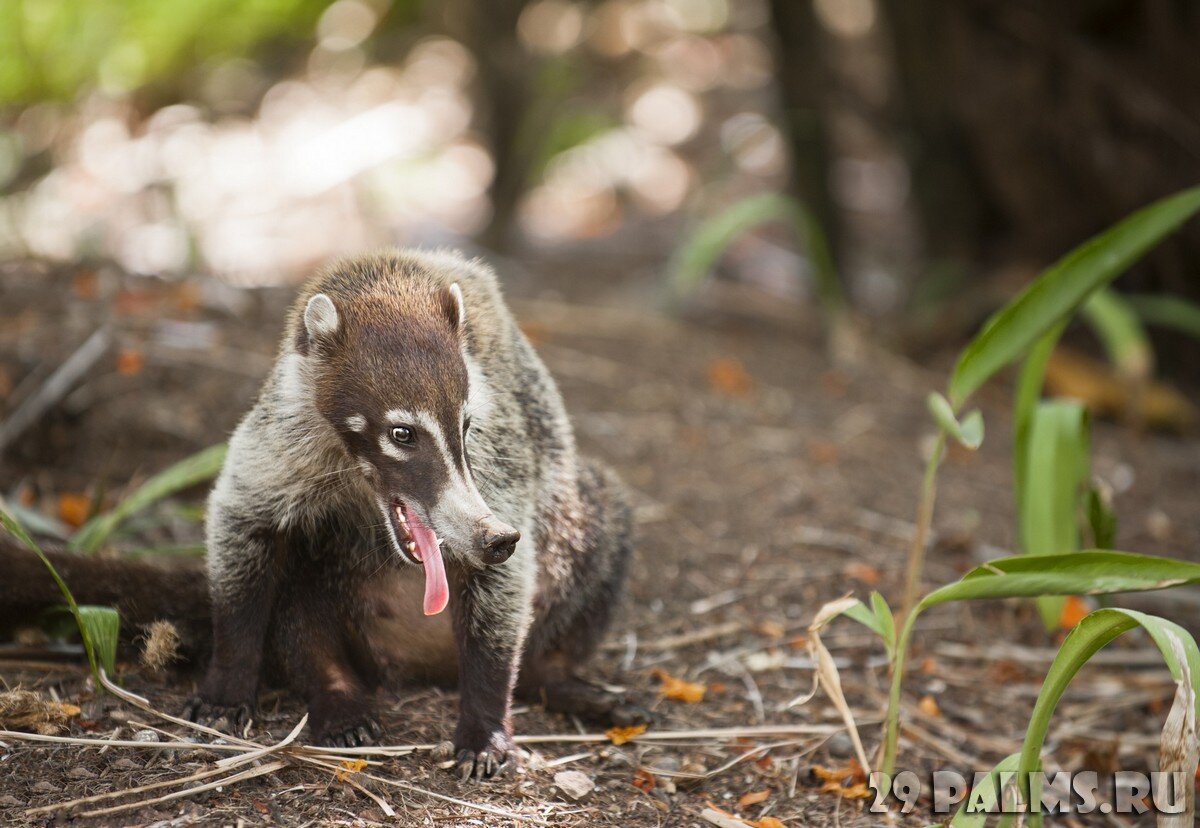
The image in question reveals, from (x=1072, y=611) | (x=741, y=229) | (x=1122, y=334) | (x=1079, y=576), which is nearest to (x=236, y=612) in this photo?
(x=1079, y=576)

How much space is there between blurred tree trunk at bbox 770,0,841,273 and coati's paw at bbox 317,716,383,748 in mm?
5452

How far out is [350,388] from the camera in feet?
10.1

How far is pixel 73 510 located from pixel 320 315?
212 centimetres

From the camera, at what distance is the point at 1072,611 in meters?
4.70

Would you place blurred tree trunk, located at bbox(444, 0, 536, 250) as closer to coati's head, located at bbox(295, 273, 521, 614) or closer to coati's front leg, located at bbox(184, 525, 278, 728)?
coati's head, located at bbox(295, 273, 521, 614)

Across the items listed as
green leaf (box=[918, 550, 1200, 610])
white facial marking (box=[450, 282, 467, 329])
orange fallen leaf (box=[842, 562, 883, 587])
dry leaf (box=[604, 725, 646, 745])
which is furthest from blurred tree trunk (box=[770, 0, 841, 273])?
green leaf (box=[918, 550, 1200, 610])

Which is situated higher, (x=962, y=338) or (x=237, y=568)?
(x=962, y=338)

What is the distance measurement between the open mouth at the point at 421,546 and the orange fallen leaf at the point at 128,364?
109 inches

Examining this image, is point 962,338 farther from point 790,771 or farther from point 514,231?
point 790,771

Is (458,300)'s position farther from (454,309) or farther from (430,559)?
(430,559)

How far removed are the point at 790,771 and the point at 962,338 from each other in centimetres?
491

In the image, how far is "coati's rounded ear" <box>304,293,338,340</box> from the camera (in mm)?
3104

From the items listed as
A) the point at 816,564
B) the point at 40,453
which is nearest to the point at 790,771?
the point at 816,564

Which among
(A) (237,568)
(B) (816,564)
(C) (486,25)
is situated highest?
(C) (486,25)
